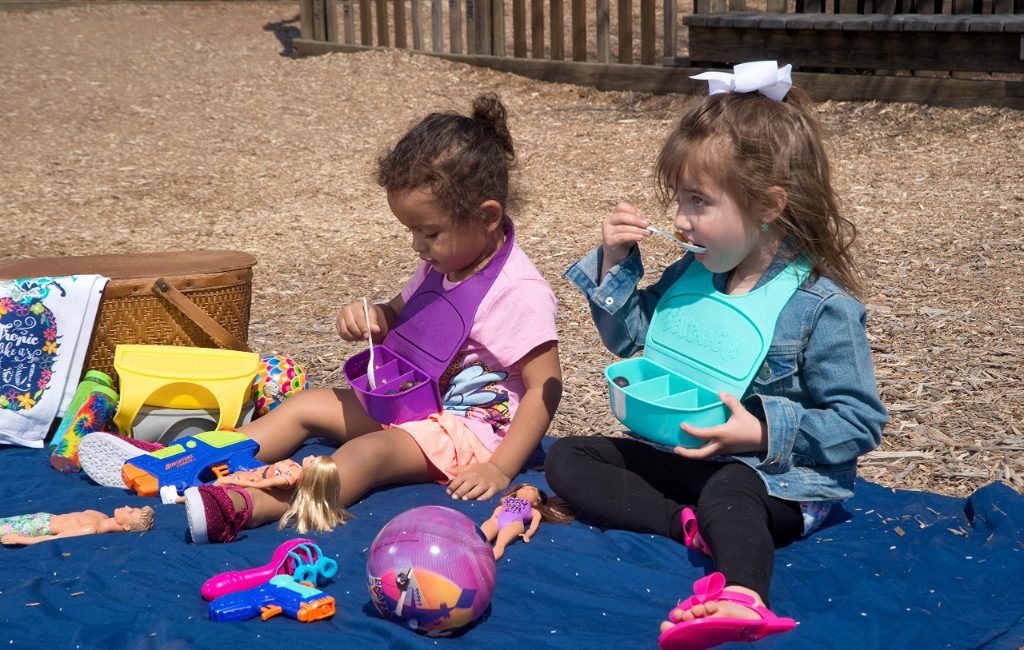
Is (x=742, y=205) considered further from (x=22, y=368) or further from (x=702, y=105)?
(x=22, y=368)

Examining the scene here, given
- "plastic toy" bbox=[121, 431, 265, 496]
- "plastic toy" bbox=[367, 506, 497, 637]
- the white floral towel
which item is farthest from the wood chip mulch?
"plastic toy" bbox=[367, 506, 497, 637]

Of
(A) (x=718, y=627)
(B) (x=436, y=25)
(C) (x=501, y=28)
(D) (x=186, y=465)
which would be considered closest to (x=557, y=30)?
(C) (x=501, y=28)

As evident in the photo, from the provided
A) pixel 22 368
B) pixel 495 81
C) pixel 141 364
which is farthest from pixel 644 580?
pixel 495 81

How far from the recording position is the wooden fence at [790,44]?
7.77 m

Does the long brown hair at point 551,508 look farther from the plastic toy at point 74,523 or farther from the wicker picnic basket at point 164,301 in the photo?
the wicker picnic basket at point 164,301

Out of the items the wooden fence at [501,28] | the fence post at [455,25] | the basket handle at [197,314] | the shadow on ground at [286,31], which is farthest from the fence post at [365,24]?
the basket handle at [197,314]

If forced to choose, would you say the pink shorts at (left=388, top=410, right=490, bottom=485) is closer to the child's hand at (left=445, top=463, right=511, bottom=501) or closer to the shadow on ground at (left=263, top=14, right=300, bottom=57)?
the child's hand at (left=445, top=463, right=511, bottom=501)

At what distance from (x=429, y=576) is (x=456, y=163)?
1506mm

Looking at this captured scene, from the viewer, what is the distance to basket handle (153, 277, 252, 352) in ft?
12.6

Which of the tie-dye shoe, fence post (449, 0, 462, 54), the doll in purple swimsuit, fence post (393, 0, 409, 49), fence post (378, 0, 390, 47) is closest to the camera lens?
the doll in purple swimsuit

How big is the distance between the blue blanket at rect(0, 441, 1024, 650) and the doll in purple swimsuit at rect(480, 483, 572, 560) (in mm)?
41

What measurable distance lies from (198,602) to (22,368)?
1825 mm

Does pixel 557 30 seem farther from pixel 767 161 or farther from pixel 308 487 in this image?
pixel 308 487

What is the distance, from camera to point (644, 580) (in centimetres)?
251
